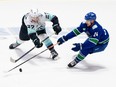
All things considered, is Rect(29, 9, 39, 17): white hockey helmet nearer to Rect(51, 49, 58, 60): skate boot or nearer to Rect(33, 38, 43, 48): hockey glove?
Rect(33, 38, 43, 48): hockey glove

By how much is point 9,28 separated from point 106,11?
1189 mm

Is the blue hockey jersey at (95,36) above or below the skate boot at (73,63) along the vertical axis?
above

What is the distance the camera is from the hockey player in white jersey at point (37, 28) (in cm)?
257

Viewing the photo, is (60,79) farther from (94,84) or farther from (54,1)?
(54,1)

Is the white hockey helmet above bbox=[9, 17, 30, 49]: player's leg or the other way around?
above

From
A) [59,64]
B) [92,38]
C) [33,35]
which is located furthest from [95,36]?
[33,35]

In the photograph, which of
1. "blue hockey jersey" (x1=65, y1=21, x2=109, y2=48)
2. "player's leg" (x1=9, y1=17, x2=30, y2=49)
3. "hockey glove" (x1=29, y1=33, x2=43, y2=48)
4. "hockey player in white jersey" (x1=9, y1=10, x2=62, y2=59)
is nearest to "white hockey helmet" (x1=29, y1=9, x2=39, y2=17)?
"hockey player in white jersey" (x1=9, y1=10, x2=62, y2=59)

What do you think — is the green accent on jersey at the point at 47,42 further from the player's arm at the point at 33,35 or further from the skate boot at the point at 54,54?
the player's arm at the point at 33,35

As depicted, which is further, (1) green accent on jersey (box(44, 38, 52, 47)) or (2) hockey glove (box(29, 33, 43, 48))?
(1) green accent on jersey (box(44, 38, 52, 47))

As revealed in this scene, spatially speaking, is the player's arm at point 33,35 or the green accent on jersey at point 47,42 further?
the green accent on jersey at point 47,42

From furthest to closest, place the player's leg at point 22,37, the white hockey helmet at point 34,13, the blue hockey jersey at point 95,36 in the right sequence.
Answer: the player's leg at point 22,37 < the white hockey helmet at point 34,13 < the blue hockey jersey at point 95,36

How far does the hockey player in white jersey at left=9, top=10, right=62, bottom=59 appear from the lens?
2.57 m

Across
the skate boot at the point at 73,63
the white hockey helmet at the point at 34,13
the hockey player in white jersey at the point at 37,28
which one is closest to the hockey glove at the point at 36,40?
the hockey player in white jersey at the point at 37,28

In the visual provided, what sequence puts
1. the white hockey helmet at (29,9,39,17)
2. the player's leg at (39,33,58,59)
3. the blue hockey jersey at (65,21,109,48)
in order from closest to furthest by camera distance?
the blue hockey jersey at (65,21,109,48) → the white hockey helmet at (29,9,39,17) → the player's leg at (39,33,58,59)
